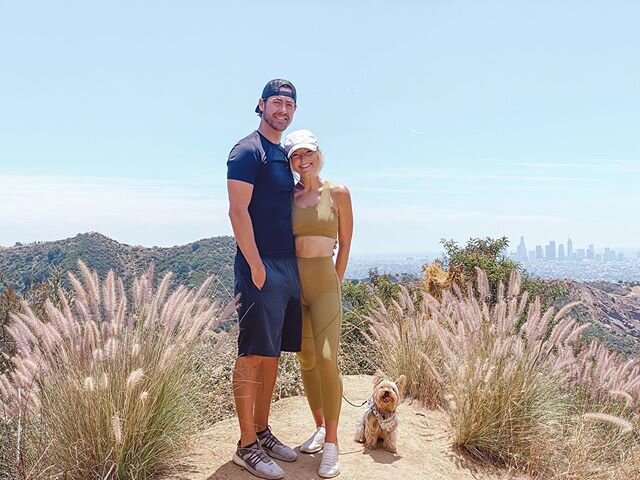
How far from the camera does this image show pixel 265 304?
3.23m

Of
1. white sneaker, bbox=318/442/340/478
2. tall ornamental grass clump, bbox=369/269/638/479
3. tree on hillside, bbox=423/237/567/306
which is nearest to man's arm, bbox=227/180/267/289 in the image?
white sneaker, bbox=318/442/340/478

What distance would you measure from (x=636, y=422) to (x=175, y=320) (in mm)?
3949

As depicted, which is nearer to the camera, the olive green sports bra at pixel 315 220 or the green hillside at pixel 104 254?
the olive green sports bra at pixel 315 220

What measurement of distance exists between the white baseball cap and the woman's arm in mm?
352

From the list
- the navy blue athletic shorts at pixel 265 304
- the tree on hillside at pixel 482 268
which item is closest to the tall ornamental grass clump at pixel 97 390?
the navy blue athletic shorts at pixel 265 304

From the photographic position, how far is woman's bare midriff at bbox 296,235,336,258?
11.5 ft

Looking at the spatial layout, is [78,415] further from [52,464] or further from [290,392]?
[290,392]

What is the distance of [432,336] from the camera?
537cm

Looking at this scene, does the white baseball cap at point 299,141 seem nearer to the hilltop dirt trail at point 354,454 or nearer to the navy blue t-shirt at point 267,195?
the navy blue t-shirt at point 267,195

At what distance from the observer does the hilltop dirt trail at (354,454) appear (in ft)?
11.7

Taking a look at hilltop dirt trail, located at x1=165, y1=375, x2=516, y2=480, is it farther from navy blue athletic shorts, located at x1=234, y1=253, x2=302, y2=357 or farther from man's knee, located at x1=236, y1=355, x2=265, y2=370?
navy blue athletic shorts, located at x1=234, y1=253, x2=302, y2=357

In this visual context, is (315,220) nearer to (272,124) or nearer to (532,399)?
(272,124)

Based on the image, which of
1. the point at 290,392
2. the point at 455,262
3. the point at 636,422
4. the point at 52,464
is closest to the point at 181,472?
the point at 52,464

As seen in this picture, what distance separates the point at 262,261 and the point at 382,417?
5.12 ft
